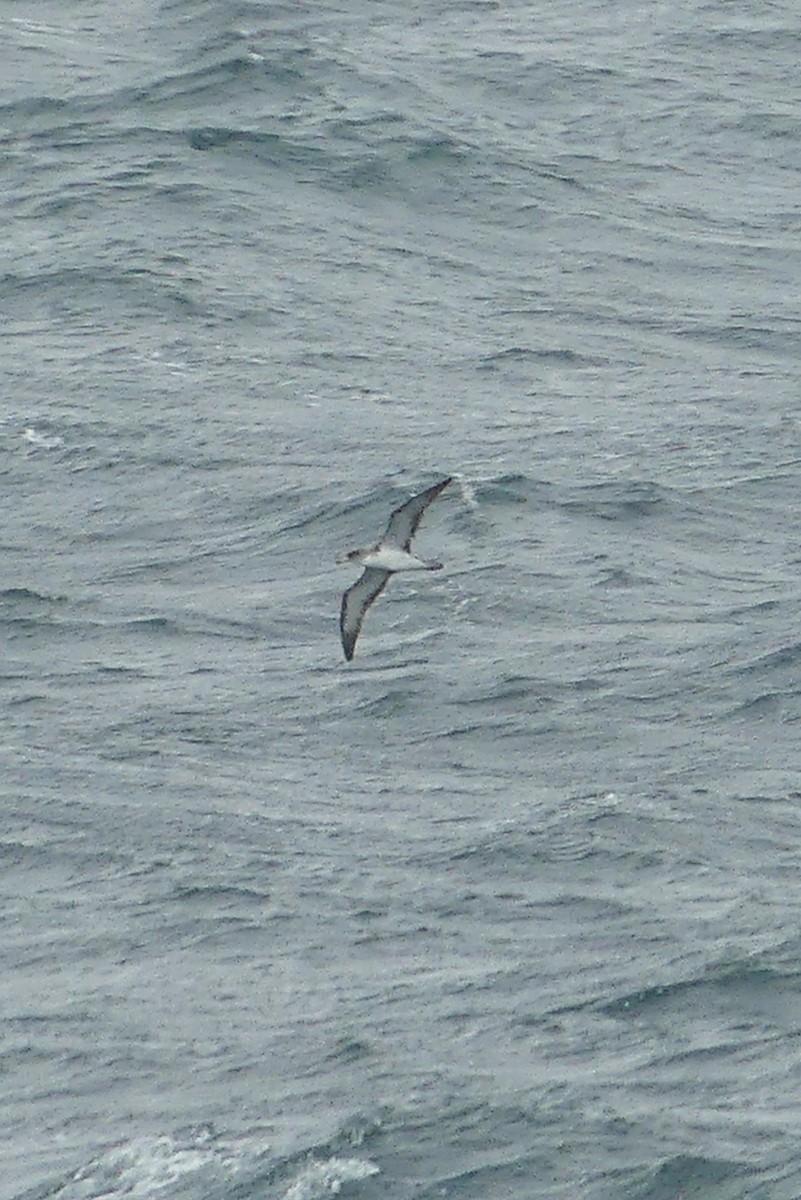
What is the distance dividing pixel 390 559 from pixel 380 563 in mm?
225

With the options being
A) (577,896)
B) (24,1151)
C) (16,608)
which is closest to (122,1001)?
(24,1151)

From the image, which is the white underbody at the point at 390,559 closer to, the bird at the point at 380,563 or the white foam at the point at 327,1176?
the bird at the point at 380,563

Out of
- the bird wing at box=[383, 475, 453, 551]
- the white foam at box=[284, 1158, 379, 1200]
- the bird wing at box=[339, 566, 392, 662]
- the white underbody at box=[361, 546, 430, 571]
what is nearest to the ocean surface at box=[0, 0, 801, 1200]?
the white foam at box=[284, 1158, 379, 1200]

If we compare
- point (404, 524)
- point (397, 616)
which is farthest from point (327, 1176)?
point (397, 616)

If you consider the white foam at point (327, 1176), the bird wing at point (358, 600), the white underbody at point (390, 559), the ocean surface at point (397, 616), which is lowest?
the white foam at point (327, 1176)

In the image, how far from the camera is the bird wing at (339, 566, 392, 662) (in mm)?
34094

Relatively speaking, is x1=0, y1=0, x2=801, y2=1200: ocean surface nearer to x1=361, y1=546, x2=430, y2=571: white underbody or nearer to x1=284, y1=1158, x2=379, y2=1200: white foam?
x1=284, y1=1158, x2=379, y2=1200: white foam

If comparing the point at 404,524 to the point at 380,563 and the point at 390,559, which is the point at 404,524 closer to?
the point at 390,559

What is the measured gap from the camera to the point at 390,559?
33844mm

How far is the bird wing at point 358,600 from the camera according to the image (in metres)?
34.1

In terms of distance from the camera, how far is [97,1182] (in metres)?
30.6

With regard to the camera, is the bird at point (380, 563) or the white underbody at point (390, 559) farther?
the white underbody at point (390, 559)

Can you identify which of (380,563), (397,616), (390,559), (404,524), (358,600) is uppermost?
(404,524)

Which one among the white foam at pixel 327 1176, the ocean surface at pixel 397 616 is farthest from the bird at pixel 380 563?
the white foam at pixel 327 1176
